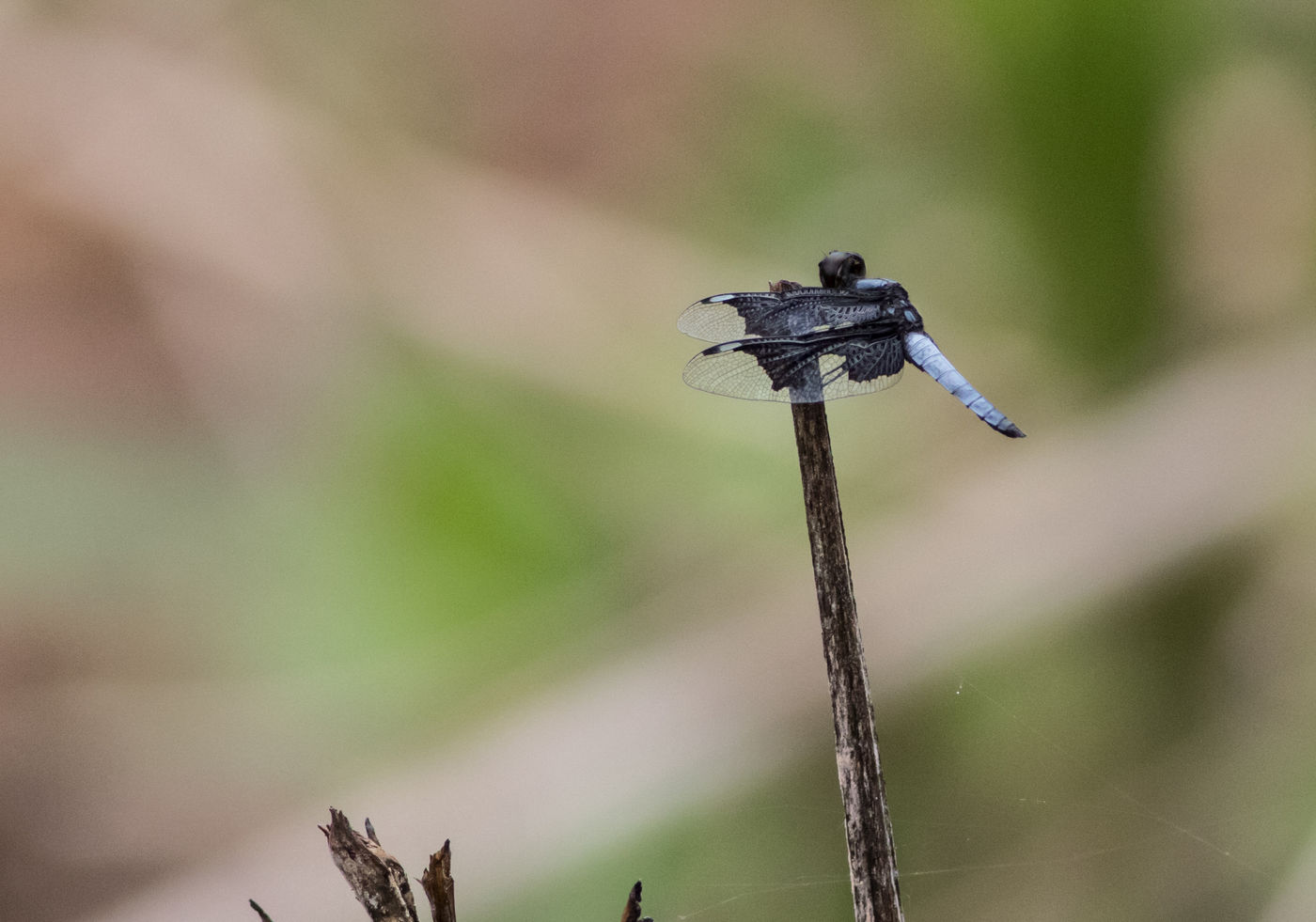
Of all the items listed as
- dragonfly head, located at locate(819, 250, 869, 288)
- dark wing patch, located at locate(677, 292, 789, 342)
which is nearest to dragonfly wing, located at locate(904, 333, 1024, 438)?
dark wing patch, located at locate(677, 292, 789, 342)

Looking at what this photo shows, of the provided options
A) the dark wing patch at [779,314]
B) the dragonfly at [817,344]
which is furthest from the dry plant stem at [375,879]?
the dark wing patch at [779,314]

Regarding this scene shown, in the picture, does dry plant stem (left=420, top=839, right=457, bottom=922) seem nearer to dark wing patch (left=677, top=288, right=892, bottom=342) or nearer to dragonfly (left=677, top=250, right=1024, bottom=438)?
dragonfly (left=677, top=250, right=1024, bottom=438)

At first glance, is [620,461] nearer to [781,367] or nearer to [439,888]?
[781,367]

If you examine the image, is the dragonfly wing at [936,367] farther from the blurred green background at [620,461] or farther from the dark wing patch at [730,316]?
the blurred green background at [620,461]

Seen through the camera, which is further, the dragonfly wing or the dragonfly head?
the dragonfly wing

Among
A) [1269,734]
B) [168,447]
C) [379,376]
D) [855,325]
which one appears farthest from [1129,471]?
[168,447]
